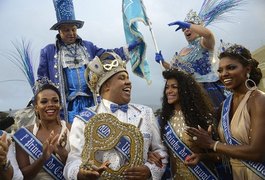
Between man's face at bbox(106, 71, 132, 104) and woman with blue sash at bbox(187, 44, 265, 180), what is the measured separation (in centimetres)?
76

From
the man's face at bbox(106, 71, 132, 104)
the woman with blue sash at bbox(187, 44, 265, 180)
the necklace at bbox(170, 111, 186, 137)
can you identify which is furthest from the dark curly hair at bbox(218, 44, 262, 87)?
the man's face at bbox(106, 71, 132, 104)

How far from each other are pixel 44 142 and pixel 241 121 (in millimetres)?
2016

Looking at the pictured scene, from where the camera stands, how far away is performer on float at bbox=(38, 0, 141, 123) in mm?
5867

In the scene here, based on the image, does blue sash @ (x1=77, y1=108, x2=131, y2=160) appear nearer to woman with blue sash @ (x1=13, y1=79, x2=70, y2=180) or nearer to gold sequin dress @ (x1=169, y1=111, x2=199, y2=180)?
woman with blue sash @ (x1=13, y1=79, x2=70, y2=180)

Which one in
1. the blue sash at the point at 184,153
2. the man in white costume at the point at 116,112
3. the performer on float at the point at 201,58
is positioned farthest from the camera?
the performer on float at the point at 201,58

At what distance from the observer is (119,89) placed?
3.95 meters

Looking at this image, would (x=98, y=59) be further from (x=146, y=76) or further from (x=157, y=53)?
(x=157, y=53)

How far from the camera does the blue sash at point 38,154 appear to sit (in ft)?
13.2

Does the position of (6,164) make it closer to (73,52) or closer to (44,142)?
(44,142)

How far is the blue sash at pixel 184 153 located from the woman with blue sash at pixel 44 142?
115 cm

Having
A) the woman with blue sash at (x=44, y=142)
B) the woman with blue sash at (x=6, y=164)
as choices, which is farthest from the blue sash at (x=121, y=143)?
the woman with blue sash at (x=6, y=164)

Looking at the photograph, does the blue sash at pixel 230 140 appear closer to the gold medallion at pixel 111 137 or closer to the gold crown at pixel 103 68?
the gold medallion at pixel 111 137

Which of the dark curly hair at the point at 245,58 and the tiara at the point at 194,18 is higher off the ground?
the tiara at the point at 194,18

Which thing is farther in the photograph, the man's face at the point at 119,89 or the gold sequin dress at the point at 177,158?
the gold sequin dress at the point at 177,158
